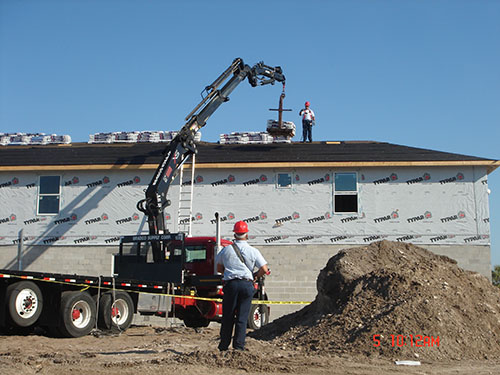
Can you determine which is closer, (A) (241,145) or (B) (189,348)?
(B) (189,348)

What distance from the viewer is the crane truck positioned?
12.4 metres

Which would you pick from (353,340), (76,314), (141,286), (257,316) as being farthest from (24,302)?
(257,316)

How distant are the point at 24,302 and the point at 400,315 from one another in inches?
292

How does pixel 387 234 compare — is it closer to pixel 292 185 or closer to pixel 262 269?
pixel 292 185

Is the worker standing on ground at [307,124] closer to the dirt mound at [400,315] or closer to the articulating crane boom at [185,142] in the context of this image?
the articulating crane boom at [185,142]

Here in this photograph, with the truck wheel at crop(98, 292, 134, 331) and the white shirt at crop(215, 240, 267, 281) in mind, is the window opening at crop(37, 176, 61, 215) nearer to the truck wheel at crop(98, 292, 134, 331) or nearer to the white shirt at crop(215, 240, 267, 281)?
the truck wheel at crop(98, 292, 134, 331)

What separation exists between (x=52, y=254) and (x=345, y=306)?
51.2 feet

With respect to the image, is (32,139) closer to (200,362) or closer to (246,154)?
(246,154)

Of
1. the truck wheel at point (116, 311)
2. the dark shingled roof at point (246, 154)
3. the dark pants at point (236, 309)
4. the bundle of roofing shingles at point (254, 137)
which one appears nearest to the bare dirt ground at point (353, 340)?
the dark pants at point (236, 309)

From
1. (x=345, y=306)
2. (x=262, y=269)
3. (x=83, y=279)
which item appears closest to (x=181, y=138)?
(x=83, y=279)

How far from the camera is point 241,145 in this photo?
25500 mm

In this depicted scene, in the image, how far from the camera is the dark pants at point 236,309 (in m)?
8.45

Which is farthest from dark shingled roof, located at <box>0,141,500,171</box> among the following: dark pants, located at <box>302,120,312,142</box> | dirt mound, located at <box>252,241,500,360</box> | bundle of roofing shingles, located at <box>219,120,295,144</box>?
dirt mound, located at <box>252,241,500,360</box>

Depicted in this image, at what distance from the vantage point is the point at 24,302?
12281mm
